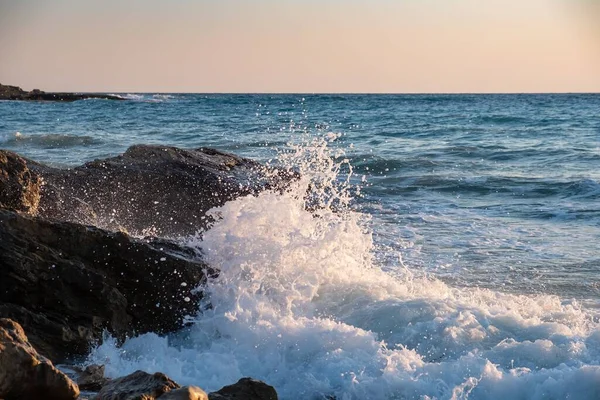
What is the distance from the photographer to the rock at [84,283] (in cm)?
452

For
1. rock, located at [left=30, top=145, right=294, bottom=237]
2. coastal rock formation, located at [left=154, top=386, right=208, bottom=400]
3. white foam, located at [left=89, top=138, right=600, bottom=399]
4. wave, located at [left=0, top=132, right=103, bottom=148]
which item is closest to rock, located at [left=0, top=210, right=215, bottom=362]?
white foam, located at [left=89, top=138, right=600, bottom=399]

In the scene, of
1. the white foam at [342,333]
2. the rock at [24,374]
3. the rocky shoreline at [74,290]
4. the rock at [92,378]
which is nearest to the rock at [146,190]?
the rocky shoreline at [74,290]

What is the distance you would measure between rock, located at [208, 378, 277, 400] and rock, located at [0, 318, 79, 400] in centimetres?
69

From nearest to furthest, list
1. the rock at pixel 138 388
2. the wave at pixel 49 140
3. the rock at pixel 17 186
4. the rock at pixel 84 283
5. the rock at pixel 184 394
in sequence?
the rock at pixel 184 394
the rock at pixel 138 388
the rock at pixel 84 283
the rock at pixel 17 186
the wave at pixel 49 140

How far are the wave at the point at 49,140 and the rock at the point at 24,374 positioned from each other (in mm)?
13982

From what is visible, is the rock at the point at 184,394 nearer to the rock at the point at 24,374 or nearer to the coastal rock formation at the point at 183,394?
the coastal rock formation at the point at 183,394

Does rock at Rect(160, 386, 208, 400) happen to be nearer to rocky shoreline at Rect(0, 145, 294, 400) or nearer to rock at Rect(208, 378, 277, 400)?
rocky shoreline at Rect(0, 145, 294, 400)

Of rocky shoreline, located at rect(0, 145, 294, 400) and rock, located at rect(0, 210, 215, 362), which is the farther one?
rock, located at rect(0, 210, 215, 362)

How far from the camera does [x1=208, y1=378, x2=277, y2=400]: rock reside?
3.53 m

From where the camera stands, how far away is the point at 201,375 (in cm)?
440

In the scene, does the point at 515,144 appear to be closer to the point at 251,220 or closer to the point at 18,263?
the point at 251,220

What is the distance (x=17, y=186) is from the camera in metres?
5.44

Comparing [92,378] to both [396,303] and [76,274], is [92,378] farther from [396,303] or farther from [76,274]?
[396,303]

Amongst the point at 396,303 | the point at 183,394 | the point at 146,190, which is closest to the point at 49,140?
the point at 146,190
